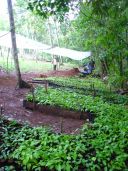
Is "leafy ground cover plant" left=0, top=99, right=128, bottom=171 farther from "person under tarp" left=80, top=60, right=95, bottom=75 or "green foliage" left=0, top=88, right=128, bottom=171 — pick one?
"person under tarp" left=80, top=60, right=95, bottom=75

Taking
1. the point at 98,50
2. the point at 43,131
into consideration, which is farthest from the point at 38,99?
the point at 98,50

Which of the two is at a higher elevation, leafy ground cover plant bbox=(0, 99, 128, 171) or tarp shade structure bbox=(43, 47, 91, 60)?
tarp shade structure bbox=(43, 47, 91, 60)

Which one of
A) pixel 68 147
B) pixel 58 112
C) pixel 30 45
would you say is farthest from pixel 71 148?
pixel 30 45

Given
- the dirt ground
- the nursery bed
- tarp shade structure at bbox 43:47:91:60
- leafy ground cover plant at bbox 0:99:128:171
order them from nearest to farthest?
1. leafy ground cover plant at bbox 0:99:128:171
2. the dirt ground
3. the nursery bed
4. tarp shade structure at bbox 43:47:91:60

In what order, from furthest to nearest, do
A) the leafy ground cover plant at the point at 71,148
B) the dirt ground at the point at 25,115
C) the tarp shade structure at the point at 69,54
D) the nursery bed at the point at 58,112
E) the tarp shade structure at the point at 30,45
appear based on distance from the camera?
the tarp shade structure at the point at 69,54, the tarp shade structure at the point at 30,45, the nursery bed at the point at 58,112, the dirt ground at the point at 25,115, the leafy ground cover plant at the point at 71,148

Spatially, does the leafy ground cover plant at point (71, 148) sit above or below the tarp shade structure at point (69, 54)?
below

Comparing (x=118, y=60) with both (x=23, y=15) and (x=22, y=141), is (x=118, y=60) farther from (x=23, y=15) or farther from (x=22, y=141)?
(x=23, y=15)

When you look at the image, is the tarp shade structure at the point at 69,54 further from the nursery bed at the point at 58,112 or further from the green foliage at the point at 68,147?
the green foliage at the point at 68,147

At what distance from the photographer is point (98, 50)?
17.7m

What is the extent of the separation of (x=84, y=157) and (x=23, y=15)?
1385 inches

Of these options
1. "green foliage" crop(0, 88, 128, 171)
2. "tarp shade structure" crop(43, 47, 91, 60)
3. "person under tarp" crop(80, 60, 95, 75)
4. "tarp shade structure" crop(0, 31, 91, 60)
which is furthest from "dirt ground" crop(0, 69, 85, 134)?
"person under tarp" crop(80, 60, 95, 75)

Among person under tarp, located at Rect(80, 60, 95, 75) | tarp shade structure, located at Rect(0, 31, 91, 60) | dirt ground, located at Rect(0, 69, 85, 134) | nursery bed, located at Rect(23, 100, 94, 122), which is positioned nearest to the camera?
dirt ground, located at Rect(0, 69, 85, 134)

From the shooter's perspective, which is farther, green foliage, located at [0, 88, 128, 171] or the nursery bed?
Result: the nursery bed

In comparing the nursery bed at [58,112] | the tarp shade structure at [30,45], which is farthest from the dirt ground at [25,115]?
the tarp shade structure at [30,45]
